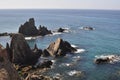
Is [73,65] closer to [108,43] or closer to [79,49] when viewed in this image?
[79,49]

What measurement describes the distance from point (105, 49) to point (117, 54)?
28.3ft

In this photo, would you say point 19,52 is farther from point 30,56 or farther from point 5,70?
point 5,70

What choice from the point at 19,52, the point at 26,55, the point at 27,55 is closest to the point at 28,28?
the point at 27,55

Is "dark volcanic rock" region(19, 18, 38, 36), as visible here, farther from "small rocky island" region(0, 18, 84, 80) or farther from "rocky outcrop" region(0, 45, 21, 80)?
"rocky outcrop" region(0, 45, 21, 80)

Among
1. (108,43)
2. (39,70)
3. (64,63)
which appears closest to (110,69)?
(64,63)

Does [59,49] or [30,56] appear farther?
[59,49]

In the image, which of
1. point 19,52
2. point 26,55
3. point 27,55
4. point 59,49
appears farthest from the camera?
point 59,49

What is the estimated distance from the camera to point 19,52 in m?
68.3

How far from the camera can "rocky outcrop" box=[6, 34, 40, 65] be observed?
67.4 m

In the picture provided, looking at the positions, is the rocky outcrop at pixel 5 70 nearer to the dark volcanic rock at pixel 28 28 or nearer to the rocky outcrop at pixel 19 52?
the rocky outcrop at pixel 19 52

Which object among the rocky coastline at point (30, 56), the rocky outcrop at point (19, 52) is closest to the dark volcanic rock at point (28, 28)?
the rocky coastline at point (30, 56)

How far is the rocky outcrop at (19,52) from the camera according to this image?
67.4m

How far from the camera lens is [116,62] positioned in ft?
228

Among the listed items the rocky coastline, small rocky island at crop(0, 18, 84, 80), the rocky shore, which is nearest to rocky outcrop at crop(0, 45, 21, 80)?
small rocky island at crop(0, 18, 84, 80)
